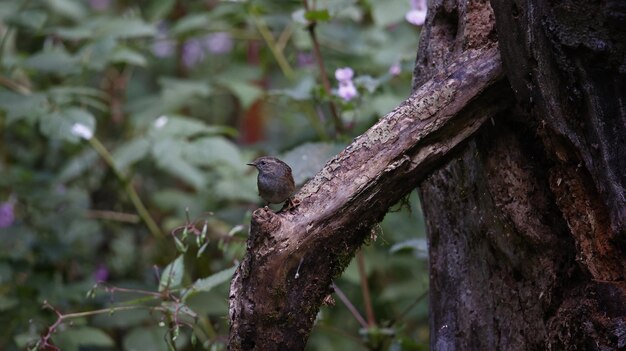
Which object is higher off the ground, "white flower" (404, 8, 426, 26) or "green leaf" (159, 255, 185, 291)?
"white flower" (404, 8, 426, 26)

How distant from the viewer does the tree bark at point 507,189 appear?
1350 mm

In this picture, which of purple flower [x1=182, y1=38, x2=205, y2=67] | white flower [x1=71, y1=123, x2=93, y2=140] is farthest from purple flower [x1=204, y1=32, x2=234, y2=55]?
white flower [x1=71, y1=123, x2=93, y2=140]

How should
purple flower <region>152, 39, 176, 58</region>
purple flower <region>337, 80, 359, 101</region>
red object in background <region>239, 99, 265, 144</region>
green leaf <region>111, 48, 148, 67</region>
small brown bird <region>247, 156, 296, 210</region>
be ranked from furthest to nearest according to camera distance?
1. red object in background <region>239, 99, 265, 144</region>
2. purple flower <region>152, 39, 176, 58</region>
3. green leaf <region>111, 48, 148, 67</region>
4. purple flower <region>337, 80, 359, 101</region>
5. small brown bird <region>247, 156, 296, 210</region>

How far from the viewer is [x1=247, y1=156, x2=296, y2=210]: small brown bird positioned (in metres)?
1.59

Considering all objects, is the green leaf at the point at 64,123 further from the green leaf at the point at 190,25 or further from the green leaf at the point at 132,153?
the green leaf at the point at 190,25

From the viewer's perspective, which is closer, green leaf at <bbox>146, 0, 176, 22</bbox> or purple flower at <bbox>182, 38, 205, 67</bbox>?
green leaf at <bbox>146, 0, 176, 22</bbox>

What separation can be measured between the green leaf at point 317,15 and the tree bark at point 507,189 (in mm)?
612

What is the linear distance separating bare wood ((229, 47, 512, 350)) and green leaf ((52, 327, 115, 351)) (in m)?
1.17

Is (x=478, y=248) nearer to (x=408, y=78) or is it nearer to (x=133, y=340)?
(x=408, y=78)

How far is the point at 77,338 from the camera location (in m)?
2.54

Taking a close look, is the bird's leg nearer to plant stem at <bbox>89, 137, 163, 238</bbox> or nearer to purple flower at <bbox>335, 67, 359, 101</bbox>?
purple flower at <bbox>335, 67, 359, 101</bbox>

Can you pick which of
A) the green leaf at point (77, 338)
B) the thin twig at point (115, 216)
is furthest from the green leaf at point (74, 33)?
the green leaf at point (77, 338)

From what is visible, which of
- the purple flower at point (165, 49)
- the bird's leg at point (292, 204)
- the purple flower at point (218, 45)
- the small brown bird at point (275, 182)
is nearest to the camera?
the bird's leg at point (292, 204)

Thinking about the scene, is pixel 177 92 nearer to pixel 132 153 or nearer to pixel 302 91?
pixel 132 153
